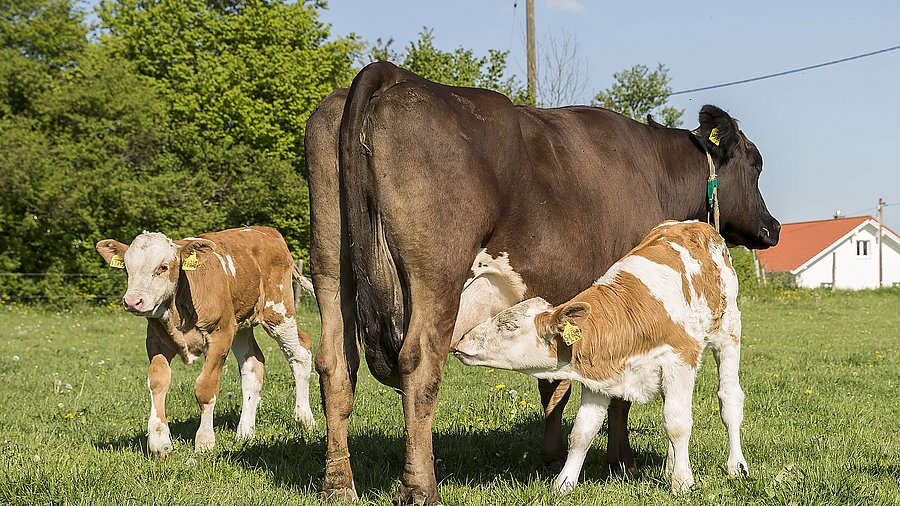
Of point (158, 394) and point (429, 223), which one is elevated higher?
point (429, 223)

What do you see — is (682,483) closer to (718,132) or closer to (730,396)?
(730,396)

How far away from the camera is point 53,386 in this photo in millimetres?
9719

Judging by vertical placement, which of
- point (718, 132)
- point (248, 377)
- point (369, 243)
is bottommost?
point (248, 377)

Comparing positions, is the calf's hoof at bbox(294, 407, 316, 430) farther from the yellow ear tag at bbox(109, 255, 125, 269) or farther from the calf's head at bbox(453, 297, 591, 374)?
the calf's head at bbox(453, 297, 591, 374)

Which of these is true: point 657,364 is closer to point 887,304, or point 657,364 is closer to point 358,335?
point 358,335

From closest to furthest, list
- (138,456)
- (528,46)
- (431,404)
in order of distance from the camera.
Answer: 1. (431,404)
2. (138,456)
3. (528,46)

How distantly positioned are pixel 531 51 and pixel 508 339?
1905cm

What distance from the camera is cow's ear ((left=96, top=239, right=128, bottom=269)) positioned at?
706 cm

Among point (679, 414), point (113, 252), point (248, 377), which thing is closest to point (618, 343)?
point (679, 414)

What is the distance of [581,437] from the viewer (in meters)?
4.73

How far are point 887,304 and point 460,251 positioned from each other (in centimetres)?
2840

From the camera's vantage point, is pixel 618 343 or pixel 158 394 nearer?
pixel 618 343

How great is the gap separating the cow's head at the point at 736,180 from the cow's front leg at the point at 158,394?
438 centimetres

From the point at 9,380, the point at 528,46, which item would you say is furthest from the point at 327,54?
the point at 9,380
